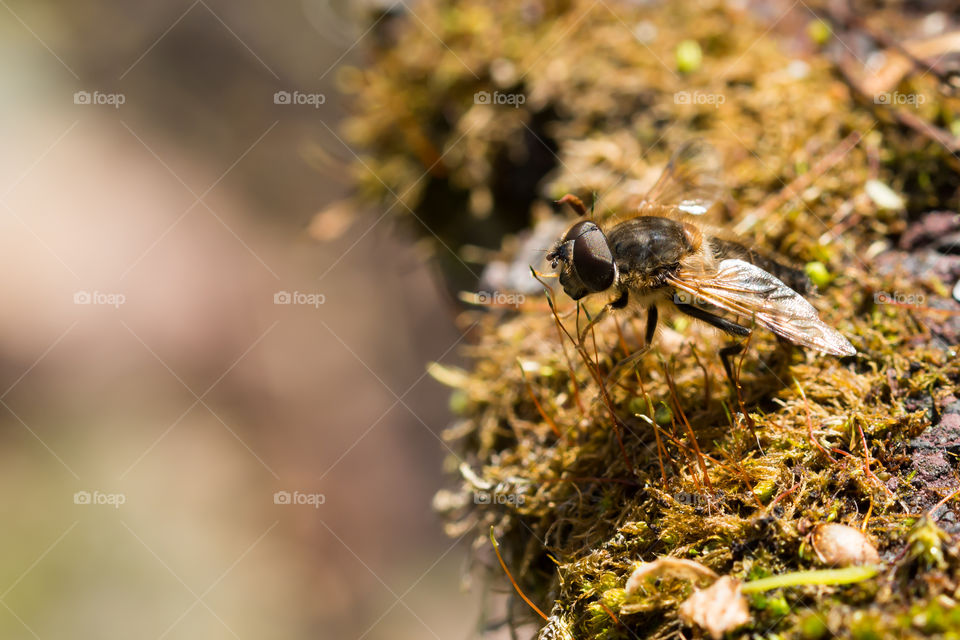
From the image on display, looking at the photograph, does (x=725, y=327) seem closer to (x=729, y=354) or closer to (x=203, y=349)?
(x=729, y=354)

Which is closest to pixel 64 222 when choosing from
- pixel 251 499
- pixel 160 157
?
pixel 160 157

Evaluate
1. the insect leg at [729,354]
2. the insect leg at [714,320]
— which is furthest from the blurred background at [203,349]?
the insect leg at [729,354]

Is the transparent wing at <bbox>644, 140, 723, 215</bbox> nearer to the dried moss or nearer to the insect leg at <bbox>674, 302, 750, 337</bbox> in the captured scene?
the dried moss

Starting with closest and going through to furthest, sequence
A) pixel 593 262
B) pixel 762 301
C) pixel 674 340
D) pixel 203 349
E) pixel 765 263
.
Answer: pixel 762 301 < pixel 593 262 < pixel 765 263 < pixel 674 340 < pixel 203 349

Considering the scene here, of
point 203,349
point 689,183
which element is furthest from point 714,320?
point 203,349

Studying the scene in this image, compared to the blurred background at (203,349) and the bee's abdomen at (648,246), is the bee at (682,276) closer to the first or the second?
the bee's abdomen at (648,246)

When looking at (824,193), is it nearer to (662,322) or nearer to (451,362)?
(662,322)

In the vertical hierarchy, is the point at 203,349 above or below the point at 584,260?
above

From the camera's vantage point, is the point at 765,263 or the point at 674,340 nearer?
the point at 765,263
